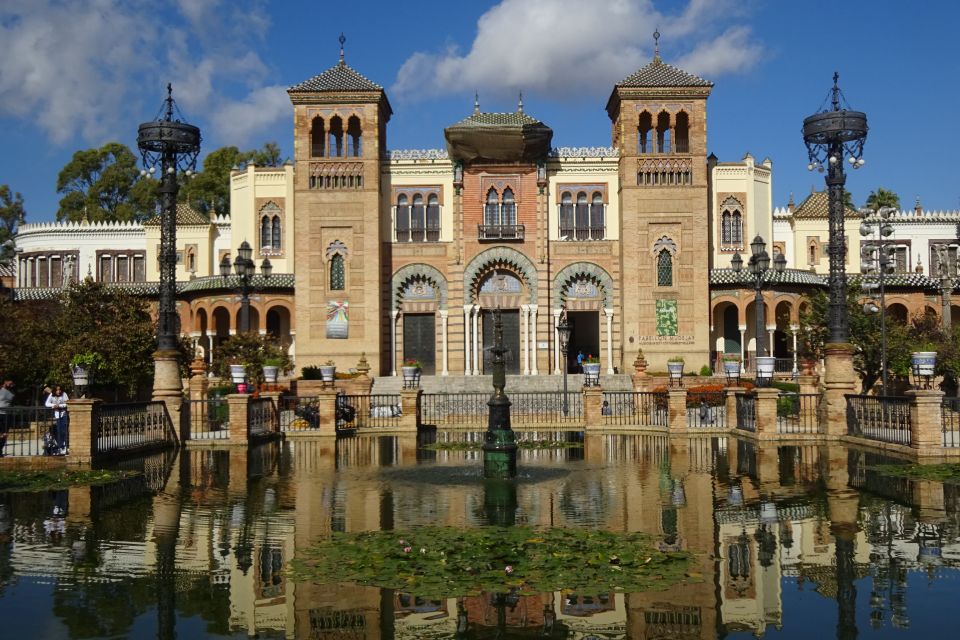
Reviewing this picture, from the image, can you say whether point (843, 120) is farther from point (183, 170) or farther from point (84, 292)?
point (84, 292)

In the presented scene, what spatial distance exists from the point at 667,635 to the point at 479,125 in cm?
3554

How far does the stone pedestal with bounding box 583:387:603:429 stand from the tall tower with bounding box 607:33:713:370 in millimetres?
15418

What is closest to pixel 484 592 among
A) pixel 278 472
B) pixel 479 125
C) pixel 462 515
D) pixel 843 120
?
pixel 462 515

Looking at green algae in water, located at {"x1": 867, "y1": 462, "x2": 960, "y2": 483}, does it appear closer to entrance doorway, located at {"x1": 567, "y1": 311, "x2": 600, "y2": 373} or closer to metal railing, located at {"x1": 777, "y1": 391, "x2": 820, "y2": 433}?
metal railing, located at {"x1": 777, "y1": 391, "x2": 820, "y2": 433}

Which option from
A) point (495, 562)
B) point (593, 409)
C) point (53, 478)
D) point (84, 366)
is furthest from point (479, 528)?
point (84, 366)

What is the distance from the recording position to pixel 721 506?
39.7 feet

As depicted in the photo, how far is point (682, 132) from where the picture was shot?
140ft

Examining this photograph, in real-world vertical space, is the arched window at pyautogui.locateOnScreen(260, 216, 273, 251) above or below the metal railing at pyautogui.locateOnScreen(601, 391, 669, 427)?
above

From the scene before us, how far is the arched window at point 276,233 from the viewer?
152 ft

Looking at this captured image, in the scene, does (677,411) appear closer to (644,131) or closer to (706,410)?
(706,410)

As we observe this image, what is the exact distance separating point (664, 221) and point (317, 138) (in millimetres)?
15069

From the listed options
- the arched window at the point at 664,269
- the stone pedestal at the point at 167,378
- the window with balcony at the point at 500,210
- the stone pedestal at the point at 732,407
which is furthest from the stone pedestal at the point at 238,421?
the arched window at the point at 664,269

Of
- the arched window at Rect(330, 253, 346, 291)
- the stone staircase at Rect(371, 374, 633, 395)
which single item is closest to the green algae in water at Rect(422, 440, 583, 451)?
the stone staircase at Rect(371, 374, 633, 395)

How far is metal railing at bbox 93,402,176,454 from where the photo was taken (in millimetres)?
18109
